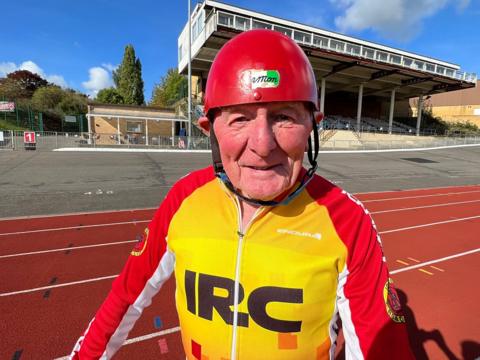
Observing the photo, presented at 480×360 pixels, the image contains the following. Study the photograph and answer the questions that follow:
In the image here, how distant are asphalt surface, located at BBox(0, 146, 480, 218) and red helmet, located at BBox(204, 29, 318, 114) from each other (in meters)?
8.21

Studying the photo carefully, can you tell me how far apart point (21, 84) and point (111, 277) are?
63.9m

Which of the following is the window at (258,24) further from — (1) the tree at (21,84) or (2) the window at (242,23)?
(1) the tree at (21,84)

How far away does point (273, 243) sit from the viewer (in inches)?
46.5

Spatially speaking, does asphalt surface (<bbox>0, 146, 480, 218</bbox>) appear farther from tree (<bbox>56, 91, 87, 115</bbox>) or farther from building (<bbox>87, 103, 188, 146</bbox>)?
tree (<bbox>56, 91, 87, 115</bbox>)

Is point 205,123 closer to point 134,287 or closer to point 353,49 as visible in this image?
point 134,287

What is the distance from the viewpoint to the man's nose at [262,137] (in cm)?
106

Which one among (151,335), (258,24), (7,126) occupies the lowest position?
(151,335)

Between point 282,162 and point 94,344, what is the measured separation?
47.2 inches

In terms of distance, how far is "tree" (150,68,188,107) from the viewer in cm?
5647

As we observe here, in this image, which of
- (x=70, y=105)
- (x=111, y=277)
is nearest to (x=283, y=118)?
(x=111, y=277)

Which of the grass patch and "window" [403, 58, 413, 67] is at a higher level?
"window" [403, 58, 413, 67]

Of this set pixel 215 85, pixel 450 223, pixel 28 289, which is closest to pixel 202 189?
pixel 215 85

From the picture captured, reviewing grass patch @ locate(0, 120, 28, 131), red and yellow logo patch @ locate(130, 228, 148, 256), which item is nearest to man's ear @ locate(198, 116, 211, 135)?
red and yellow logo patch @ locate(130, 228, 148, 256)

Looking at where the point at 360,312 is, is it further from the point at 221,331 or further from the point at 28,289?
the point at 28,289
